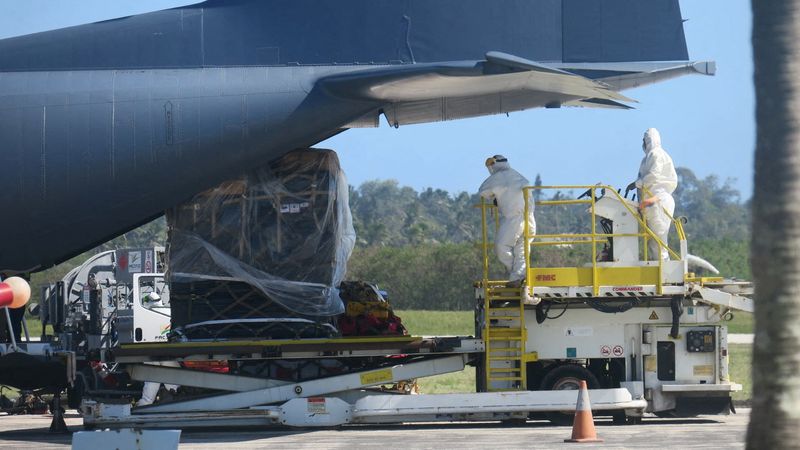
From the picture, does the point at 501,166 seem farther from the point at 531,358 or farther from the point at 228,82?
the point at 228,82

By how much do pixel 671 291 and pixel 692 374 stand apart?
4.06ft

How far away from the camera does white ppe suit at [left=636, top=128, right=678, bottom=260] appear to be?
15.8 metres

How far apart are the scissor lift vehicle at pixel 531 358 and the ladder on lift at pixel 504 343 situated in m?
0.02

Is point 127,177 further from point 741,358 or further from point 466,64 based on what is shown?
point 741,358

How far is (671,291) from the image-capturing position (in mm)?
15438

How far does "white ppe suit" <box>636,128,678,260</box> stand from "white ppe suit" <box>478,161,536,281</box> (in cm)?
164

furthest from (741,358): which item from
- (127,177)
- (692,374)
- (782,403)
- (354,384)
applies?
(782,403)

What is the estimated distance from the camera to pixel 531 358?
15.6 metres

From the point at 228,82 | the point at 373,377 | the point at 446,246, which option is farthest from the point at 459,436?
the point at 446,246

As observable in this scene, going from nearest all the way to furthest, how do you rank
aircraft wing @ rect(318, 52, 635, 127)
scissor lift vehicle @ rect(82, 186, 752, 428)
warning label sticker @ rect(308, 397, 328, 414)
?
aircraft wing @ rect(318, 52, 635, 127)
scissor lift vehicle @ rect(82, 186, 752, 428)
warning label sticker @ rect(308, 397, 328, 414)

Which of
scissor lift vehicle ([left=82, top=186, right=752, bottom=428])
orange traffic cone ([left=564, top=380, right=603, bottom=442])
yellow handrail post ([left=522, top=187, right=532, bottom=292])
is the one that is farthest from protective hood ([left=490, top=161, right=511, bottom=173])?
orange traffic cone ([left=564, top=380, right=603, bottom=442])

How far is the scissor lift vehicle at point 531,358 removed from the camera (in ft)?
49.7

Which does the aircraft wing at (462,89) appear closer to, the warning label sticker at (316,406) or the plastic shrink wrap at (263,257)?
the plastic shrink wrap at (263,257)

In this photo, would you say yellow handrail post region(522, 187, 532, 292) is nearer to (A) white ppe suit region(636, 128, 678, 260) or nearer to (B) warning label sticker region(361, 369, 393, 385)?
(A) white ppe suit region(636, 128, 678, 260)
